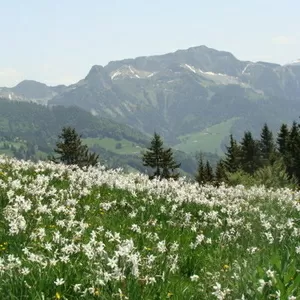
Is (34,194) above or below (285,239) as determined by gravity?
above

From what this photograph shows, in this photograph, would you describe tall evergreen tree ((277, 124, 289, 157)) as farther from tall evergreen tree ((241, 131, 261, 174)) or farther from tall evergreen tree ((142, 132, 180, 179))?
tall evergreen tree ((142, 132, 180, 179))

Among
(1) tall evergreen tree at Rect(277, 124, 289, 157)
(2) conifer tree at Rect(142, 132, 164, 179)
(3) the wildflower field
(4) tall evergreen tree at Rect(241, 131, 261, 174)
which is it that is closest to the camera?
(3) the wildflower field

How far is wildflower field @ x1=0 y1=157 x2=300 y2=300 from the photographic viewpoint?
4285 mm

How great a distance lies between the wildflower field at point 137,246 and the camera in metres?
4.29

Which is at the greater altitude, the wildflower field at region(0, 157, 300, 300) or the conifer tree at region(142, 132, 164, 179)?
the wildflower field at region(0, 157, 300, 300)

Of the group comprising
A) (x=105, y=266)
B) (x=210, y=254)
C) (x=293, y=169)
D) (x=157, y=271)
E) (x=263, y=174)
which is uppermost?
(x=105, y=266)

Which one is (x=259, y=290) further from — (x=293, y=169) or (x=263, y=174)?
(x=293, y=169)

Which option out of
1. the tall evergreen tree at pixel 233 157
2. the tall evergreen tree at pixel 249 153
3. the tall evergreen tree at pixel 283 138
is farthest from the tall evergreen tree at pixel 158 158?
the tall evergreen tree at pixel 283 138

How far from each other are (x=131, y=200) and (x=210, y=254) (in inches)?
173

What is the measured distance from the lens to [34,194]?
9.97m

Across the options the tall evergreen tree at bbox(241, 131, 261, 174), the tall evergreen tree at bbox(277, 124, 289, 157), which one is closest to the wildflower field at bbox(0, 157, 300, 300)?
the tall evergreen tree at bbox(277, 124, 289, 157)

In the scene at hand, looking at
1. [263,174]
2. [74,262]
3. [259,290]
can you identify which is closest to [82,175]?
[74,262]

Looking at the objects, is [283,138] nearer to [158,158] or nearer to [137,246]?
[158,158]

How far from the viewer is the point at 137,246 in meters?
6.80
